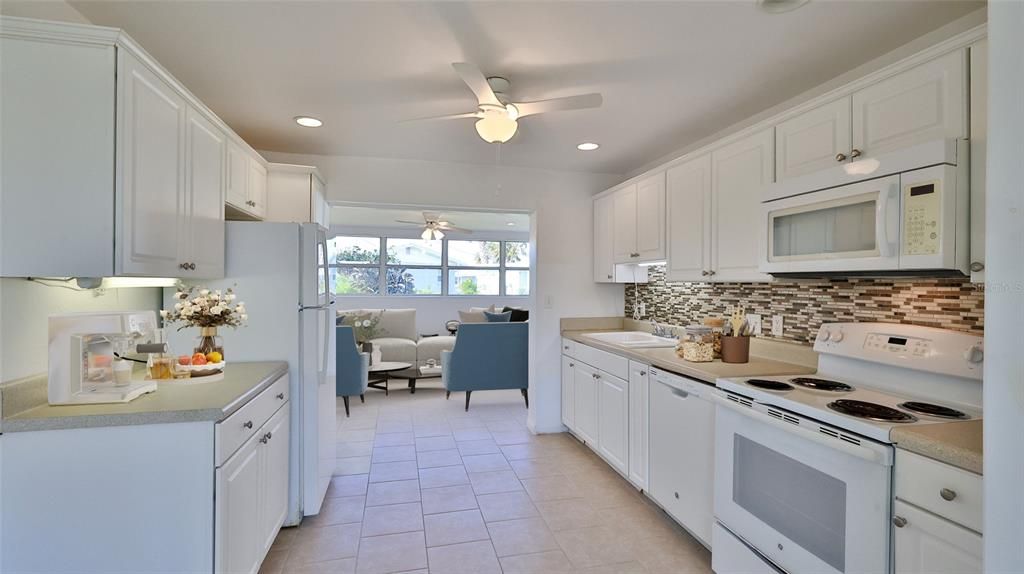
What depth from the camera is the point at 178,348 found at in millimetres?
2318

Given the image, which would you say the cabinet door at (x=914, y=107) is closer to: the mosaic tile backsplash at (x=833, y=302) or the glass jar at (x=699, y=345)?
the mosaic tile backsplash at (x=833, y=302)

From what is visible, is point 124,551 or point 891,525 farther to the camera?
point 124,551

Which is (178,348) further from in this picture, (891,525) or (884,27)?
(884,27)

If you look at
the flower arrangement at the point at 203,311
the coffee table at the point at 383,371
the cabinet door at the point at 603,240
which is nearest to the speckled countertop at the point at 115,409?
the flower arrangement at the point at 203,311

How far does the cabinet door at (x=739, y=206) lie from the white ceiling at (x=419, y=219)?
14.4ft

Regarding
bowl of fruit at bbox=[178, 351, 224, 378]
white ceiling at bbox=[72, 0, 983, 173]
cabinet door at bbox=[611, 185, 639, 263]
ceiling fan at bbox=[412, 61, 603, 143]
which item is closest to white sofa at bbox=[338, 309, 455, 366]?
cabinet door at bbox=[611, 185, 639, 263]

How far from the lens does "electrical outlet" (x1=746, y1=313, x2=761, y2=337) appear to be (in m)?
2.60

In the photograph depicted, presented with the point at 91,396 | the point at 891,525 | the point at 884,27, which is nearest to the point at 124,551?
the point at 91,396

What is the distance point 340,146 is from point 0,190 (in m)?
2.04

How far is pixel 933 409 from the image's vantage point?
59.4 inches

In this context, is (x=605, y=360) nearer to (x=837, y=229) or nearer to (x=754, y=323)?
(x=754, y=323)

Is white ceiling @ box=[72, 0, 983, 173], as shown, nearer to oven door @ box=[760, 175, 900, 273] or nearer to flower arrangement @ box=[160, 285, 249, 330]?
oven door @ box=[760, 175, 900, 273]

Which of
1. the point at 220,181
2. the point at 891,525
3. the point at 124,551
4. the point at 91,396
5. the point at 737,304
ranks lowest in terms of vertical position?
the point at 124,551

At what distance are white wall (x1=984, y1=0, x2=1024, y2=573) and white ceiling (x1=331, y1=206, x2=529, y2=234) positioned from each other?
6.00m
